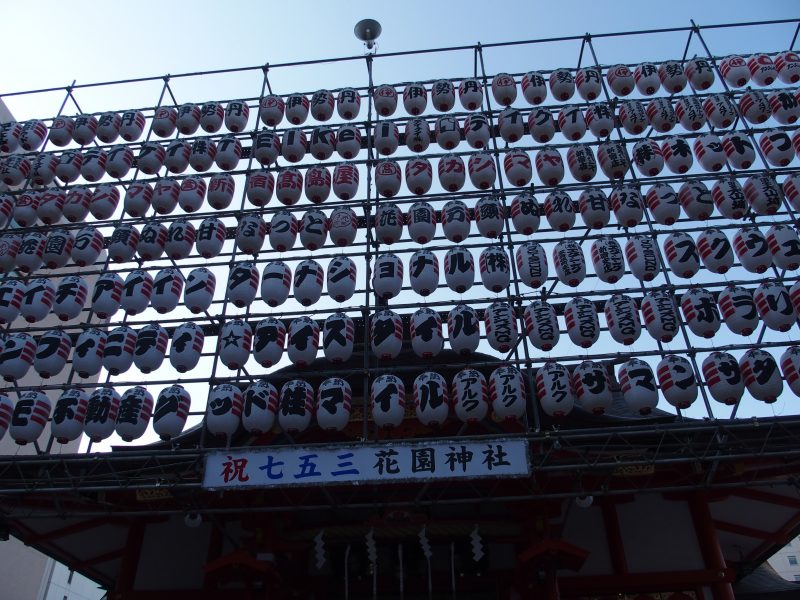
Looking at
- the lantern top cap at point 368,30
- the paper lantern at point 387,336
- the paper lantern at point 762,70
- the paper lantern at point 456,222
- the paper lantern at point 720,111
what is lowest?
the paper lantern at point 387,336

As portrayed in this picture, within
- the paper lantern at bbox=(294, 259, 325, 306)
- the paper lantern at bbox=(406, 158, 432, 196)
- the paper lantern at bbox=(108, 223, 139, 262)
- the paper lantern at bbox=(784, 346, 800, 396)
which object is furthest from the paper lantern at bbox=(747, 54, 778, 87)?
the paper lantern at bbox=(108, 223, 139, 262)

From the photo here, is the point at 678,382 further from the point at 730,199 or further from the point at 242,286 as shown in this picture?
the point at 242,286

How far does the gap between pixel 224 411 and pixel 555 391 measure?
18.9 feet

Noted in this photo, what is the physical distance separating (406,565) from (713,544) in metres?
5.76

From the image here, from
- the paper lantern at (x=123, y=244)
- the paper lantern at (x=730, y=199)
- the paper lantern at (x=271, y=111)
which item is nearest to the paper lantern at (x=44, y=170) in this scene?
the paper lantern at (x=123, y=244)

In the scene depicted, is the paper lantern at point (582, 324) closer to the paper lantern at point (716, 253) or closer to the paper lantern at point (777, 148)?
the paper lantern at point (716, 253)

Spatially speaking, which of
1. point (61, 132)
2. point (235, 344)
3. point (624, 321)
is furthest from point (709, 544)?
point (61, 132)

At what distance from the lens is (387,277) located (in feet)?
42.0

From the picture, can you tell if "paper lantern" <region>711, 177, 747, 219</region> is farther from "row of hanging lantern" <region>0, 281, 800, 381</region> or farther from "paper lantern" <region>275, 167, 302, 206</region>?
"paper lantern" <region>275, 167, 302, 206</region>

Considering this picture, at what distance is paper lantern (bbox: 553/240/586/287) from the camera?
12641 mm

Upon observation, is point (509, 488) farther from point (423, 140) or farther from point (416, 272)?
point (423, 140)

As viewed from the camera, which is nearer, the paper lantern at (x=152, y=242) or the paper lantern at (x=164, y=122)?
the paper lantern at (x=152, y=242)

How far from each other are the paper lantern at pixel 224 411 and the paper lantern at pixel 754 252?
9792 millimetres

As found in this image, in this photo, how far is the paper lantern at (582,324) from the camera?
11.8 meters
